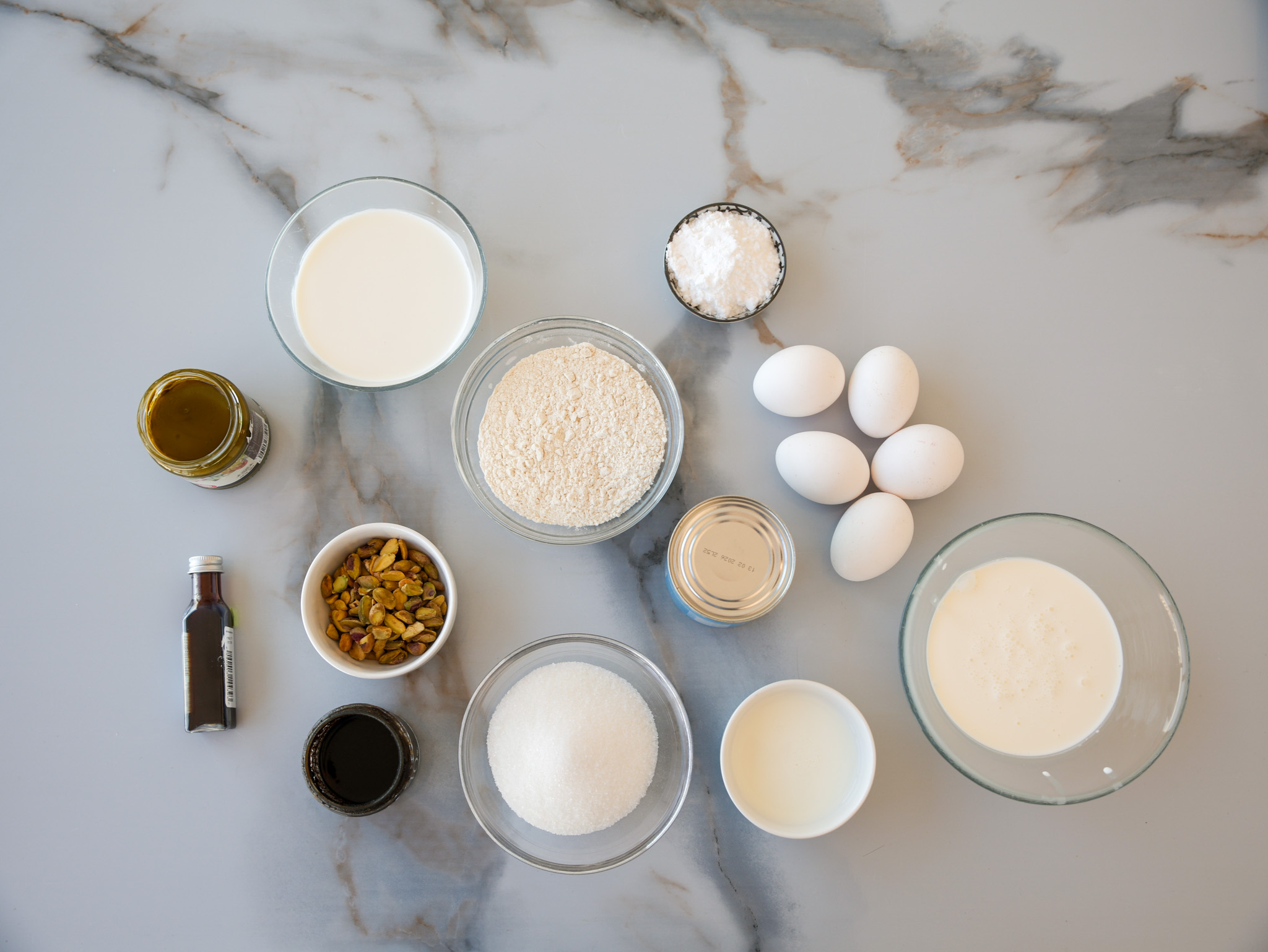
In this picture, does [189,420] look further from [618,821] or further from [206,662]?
[618,821]

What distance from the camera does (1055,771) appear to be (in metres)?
1.12

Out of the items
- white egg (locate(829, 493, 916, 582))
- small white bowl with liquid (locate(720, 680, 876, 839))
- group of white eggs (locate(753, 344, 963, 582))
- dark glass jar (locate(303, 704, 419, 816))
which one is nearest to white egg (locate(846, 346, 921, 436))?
group of white eggs (locate(753, 344, 963, 582))

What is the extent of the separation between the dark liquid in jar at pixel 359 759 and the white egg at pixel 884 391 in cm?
92

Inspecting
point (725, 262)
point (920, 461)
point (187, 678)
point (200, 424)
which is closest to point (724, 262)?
point (725, 262)

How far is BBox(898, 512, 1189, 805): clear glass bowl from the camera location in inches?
43.5

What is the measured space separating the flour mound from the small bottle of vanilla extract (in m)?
0.49

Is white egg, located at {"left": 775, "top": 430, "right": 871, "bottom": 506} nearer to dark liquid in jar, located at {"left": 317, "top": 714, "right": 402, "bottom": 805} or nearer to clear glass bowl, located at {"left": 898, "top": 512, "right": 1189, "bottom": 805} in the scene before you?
clear glass bowl, located at {"left": 898, "top": 512, "right": 1189, "bottom": 805}

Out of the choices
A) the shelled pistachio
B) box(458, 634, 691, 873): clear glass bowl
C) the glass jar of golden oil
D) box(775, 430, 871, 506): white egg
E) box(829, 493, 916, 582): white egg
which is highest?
the glass jar of golden oil

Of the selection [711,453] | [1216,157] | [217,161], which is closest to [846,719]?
[711,453]

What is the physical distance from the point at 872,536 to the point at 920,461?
0.47 ft

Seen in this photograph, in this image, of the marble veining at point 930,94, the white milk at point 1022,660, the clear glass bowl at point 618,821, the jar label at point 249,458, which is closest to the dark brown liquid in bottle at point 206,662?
the jar label at point 249,458

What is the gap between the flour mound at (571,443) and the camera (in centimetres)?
115

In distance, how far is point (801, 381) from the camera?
3.75ft

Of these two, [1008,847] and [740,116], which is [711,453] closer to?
[740,116]
